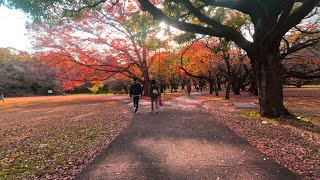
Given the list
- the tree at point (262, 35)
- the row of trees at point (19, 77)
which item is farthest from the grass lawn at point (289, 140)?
the row of trees at point (19, 77)

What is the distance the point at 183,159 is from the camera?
191 inches

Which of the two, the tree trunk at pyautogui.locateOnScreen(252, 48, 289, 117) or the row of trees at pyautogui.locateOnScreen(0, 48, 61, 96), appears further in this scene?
the row of trees at pyautogui.locateOnScreen(0, 48, 61, 96)

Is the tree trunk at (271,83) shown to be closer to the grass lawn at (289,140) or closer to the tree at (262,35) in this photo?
the tree at (262,35)

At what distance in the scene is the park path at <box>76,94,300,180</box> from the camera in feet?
13.4

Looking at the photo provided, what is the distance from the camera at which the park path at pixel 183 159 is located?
4.08m

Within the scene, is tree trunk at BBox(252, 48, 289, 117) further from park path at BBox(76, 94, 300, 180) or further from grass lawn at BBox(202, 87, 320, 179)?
park path at BBox(76, 94, 300, 180)

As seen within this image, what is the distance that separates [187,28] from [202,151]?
544 centimetres

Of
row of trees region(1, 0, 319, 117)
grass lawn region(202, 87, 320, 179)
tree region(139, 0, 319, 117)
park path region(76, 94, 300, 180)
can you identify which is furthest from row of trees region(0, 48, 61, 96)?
grass lawn region(202, 87, 320, 179)

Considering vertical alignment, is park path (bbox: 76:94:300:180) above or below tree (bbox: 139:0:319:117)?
below

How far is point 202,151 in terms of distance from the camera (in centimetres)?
541

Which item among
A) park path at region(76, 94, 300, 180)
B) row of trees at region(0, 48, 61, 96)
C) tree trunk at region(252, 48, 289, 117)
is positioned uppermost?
row of trees at region(0, 48, 61, 96)

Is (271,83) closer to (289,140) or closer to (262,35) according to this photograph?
(262,35)

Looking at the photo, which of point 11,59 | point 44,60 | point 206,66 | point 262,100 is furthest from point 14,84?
point 262,100

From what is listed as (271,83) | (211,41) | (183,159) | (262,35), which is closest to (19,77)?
(211,41)
